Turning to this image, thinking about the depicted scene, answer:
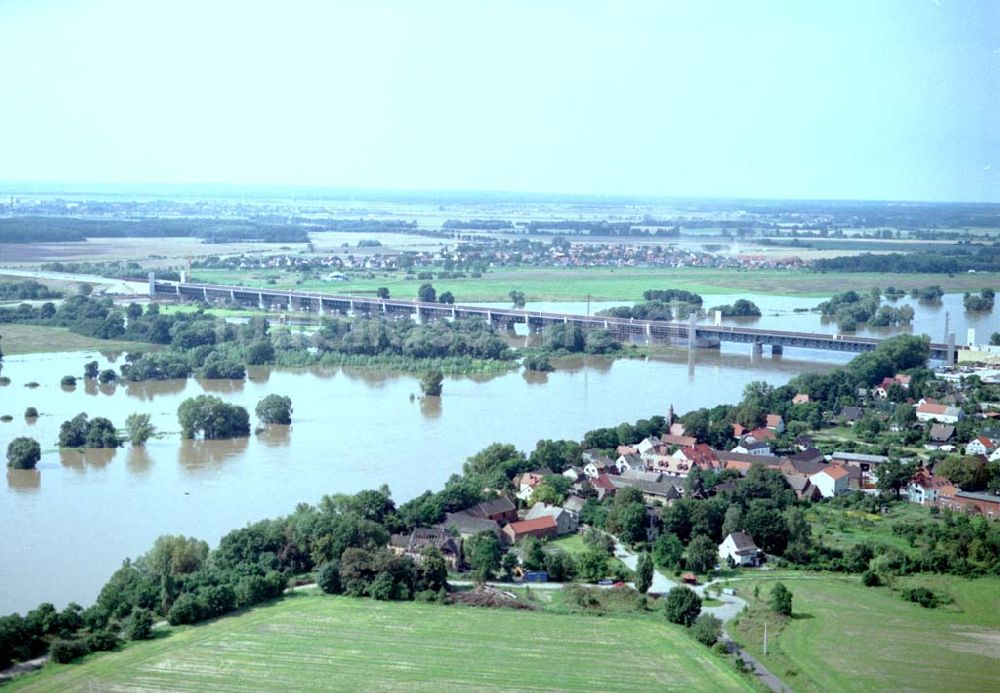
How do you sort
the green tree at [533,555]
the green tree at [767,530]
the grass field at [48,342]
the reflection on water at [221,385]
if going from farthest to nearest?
the grass field at [48,342]
the reflection on water at [221,385]
the green tree at [767,530]
the green tree at [533,555]

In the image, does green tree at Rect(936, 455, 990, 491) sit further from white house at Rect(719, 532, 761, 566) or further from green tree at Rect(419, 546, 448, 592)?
green tree at Rect(419, 546, 448, 592)

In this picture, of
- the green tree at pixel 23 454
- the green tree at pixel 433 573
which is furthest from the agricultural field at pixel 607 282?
the green tree at pixel 433 573

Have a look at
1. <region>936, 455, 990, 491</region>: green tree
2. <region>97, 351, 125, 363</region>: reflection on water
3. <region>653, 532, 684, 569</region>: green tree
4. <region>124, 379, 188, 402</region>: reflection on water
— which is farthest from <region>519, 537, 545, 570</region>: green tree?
<region>97, 351, 125, 363</region>: reflection on water

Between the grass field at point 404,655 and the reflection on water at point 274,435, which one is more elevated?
the grass field at point 404,655

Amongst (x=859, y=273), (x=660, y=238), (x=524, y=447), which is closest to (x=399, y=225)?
(x=660, y=238)

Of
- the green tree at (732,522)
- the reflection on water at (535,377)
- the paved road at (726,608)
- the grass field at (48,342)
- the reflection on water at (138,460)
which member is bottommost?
the reflection on water at (535,377)

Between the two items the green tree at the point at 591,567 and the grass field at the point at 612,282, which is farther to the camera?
the grass field at the point at 612,282

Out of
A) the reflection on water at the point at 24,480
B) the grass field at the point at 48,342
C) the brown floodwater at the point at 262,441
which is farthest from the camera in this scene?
the grass field at the point at 48,342

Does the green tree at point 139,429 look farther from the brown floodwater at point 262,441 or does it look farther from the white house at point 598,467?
the white house at point 598,467

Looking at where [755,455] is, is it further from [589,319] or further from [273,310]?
[273,310]
